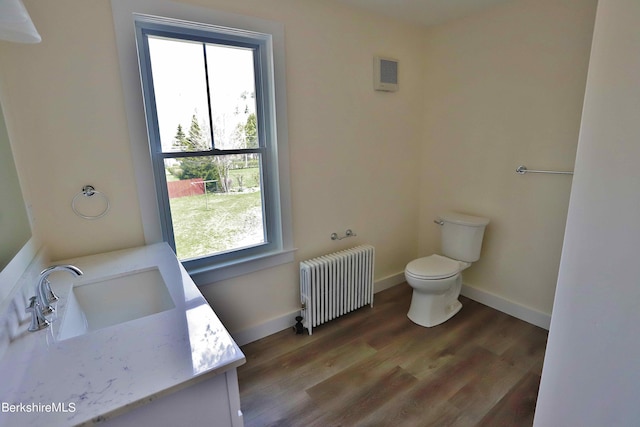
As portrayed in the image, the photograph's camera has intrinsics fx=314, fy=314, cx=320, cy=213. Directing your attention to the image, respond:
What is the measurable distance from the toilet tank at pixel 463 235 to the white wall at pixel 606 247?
1552 mm

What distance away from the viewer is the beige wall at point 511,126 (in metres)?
2.11

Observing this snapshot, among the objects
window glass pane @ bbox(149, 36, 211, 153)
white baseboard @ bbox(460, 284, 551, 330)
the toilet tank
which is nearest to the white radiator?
the toilet tank

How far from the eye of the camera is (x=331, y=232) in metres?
2.57

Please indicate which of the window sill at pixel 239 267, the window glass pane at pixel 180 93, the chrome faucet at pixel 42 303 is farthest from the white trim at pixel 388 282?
the chrome faucet at pixel 42 303

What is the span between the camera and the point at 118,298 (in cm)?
145

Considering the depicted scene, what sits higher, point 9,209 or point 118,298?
point 9,209

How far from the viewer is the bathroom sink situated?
4.40ft

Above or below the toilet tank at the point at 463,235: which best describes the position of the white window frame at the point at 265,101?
above

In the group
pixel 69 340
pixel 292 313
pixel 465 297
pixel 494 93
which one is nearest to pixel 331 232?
pixel 292 313

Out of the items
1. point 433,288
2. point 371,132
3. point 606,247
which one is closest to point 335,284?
point 433,288

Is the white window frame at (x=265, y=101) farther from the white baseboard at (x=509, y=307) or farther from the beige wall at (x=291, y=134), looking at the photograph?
the white baseboard at (x=509, y=307)

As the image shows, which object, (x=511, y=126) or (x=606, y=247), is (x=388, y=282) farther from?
(x=606, y=247)

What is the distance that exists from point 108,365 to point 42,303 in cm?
43

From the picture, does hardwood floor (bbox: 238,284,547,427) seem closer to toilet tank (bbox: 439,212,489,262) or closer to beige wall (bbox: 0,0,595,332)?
beige wall (bbox: 0,0,595,332)
